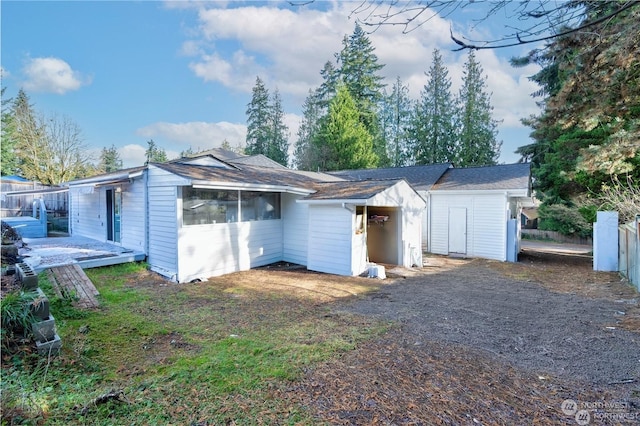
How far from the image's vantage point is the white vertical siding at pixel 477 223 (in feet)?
40.9

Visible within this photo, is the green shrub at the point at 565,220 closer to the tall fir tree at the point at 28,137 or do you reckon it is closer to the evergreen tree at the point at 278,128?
the evergreen tree at the point at 278,128

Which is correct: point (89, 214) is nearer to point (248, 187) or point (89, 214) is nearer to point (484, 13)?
point (248, 187)

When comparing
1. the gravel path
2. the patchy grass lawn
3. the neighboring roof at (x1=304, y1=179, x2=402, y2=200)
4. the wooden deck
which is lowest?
the gravel path

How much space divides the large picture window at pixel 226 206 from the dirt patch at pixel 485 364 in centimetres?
445

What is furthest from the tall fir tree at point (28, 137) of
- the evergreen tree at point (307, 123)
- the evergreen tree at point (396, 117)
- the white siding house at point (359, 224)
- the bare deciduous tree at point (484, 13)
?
the evergreen tree at point (396, 117)

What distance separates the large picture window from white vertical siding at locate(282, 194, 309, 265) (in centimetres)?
36

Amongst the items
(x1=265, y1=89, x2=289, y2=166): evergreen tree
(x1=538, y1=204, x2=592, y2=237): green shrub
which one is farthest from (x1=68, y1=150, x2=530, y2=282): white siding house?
(x1=265, y1=89, x2=289, y2=166): evergreen tree

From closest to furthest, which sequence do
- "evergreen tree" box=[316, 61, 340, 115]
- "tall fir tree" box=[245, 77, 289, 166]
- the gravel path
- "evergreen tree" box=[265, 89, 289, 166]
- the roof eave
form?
1. the gravel path
2. the roof eave
3. "evergreen tree" box=[316, 61, 340, 115]
4. "tall fir tree" box=[245, 77, 289, 166]
5. "evergreen tree" box=[265, 89, 289, 166]

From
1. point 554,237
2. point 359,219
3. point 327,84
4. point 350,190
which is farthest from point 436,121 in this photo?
point 359,219

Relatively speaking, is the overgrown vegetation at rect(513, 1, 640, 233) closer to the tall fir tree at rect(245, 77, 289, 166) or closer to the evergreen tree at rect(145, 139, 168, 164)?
the tall fir tree at rect(245, 77, 289, 166)

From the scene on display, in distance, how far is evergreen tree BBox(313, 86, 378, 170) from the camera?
86.5 feet

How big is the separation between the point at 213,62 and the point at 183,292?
359 inches

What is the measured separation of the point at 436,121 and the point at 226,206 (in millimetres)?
27400

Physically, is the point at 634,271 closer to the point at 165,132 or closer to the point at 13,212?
the point at 13,212
